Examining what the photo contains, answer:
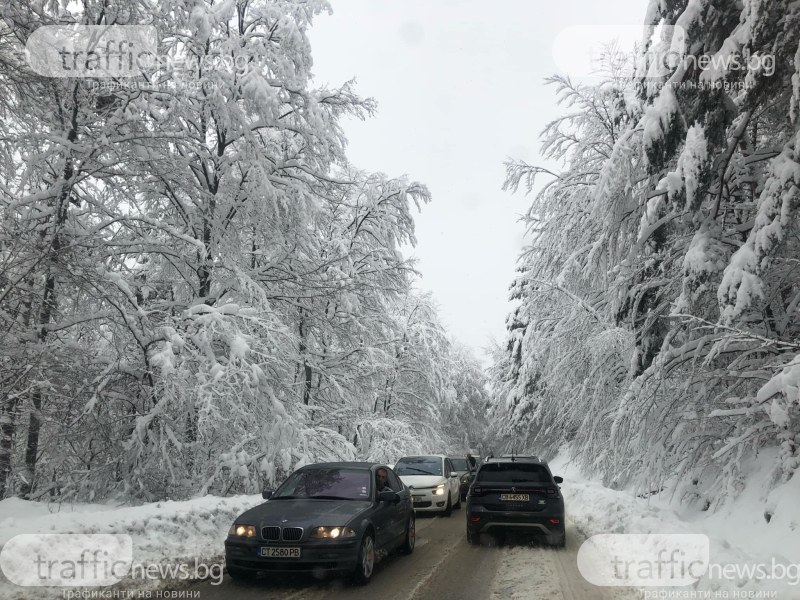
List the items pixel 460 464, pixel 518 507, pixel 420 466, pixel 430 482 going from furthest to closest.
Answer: pixel 460 464, pixel 420 466, pixel 430 482, pixel 518 507

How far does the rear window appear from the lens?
10742mm

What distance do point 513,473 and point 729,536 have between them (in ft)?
12.1

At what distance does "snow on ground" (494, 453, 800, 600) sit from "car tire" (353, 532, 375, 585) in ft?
5.13

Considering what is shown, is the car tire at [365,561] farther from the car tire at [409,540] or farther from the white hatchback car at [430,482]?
the white hatchback car at [430,482]

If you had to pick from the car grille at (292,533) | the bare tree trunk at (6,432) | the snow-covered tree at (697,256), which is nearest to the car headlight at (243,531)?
the car grille at (292,533)

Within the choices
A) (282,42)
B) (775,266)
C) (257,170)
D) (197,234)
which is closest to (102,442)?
(197,234)

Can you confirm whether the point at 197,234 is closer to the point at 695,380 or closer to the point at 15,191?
the point at 15,191

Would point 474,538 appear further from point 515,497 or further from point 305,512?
point 305,512

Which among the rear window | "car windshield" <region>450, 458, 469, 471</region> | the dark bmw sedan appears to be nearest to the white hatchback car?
"car windshield" <region>450, 458, 469, 471</region>

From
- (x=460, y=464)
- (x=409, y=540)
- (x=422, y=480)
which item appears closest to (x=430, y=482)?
(x=422, y=480)

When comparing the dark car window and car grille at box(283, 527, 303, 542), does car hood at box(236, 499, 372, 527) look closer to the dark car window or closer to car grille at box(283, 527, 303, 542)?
car grille at box(283, 527, 303, 542)

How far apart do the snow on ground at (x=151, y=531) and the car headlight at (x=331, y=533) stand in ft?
4.70

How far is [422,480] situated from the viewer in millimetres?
15750

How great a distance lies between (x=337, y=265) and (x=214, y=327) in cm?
714
